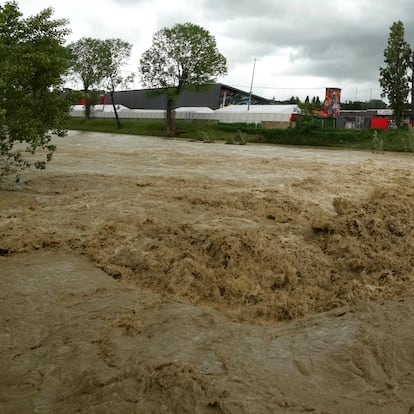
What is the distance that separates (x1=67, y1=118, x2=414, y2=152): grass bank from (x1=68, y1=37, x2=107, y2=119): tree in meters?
7.42

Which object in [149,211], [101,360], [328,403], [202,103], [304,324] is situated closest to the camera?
[328,403]

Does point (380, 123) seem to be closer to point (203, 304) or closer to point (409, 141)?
point (409, 141)

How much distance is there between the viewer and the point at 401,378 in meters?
4.56

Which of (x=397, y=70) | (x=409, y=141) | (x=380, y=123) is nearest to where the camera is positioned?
(x=409, y=141)

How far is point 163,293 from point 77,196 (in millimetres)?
6903

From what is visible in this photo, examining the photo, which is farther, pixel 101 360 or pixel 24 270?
pixel 24 270

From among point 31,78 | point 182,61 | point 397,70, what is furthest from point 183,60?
point 31,78

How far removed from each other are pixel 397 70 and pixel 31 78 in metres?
47.4

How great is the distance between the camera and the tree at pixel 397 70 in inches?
2061

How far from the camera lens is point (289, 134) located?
52531 mm

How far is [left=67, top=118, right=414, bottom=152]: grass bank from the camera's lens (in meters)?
45.8

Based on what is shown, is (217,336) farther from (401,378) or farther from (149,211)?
(149,211)

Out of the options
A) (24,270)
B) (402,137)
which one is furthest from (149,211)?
(402,137)

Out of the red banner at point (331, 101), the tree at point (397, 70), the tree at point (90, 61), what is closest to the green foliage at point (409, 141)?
the tree at point (397, 70)
